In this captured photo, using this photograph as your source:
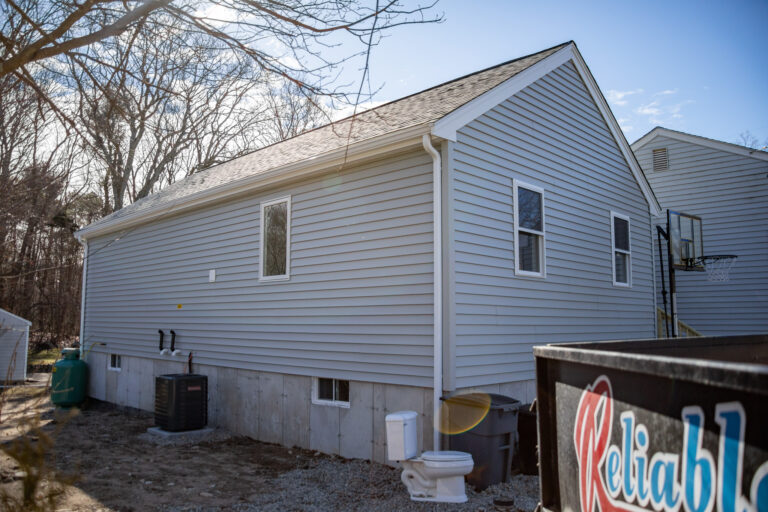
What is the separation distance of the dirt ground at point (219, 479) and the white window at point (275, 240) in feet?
8.70

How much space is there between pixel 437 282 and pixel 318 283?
2.23 m

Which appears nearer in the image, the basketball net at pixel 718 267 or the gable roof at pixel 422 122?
the gable roof at pixel 422 122

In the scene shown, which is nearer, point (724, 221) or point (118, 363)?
point (724, 221)

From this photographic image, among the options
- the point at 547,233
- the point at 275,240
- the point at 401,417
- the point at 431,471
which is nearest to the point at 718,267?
the point at 547,233

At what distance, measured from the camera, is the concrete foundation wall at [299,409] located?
6.98 meters

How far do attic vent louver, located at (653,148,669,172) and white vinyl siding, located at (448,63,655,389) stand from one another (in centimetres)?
352

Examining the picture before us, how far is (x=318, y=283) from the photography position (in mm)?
8125

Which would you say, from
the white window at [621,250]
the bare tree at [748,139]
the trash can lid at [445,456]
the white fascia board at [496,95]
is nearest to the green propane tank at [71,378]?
the trash can lid at [445,456]

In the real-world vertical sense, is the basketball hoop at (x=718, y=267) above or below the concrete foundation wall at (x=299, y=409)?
above

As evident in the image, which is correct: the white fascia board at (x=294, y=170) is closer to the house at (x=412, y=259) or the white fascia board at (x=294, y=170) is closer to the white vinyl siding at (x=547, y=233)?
the house at (x=412, y=259)

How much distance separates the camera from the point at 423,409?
258 inches

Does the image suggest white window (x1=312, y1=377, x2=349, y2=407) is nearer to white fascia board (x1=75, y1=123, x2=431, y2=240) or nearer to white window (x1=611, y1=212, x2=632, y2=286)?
white fascia board (x1=75, y1=123, x2=431, y2=240)

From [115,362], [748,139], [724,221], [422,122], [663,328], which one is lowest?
[115,362]

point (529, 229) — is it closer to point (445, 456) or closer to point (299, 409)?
point (445, 456)
